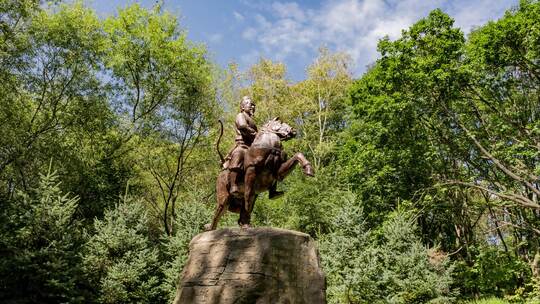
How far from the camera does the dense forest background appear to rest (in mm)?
16453

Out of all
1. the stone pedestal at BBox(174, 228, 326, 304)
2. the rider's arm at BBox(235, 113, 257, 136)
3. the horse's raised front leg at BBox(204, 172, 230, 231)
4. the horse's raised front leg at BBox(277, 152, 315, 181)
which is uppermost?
the rider's arm at BBox(235, 113, 257, 136)

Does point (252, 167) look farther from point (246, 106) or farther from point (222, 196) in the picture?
point (246, 106)

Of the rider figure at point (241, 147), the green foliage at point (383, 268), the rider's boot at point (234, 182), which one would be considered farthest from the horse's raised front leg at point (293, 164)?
the green foliage at point (383, 268)

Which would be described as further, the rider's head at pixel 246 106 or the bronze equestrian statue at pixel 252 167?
Answer: the rider's head at pixel 246 106

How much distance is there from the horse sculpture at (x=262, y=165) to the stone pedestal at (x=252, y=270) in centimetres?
64

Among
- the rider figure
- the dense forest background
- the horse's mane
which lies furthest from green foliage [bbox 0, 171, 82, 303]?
the horse's mane

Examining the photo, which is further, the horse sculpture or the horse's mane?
the horse's mane

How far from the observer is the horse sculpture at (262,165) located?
27.9ft

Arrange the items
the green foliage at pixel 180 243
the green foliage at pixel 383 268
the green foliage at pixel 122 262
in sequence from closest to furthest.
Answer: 1. the green foliage at pixel 122 262
2. the green foliage at pixel 383 268
3. the green foliage at pixel 180 243

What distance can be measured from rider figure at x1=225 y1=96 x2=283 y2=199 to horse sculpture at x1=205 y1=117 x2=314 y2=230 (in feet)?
0.49

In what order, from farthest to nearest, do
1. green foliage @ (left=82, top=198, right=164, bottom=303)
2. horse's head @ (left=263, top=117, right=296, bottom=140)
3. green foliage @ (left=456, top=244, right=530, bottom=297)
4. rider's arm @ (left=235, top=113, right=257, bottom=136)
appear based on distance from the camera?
green foliage @ (left=456, top=244, right=530, bottom=297), green foliage @ (left=82, top=198, right=164, bottom=303), rider's arm @ (left=235, top=113, right=257, bottom=136), horse's head @ (left=263, top=117, right=296, bottom=140)

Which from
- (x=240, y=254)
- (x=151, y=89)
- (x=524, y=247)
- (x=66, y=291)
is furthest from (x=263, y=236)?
(x=524, y=247)

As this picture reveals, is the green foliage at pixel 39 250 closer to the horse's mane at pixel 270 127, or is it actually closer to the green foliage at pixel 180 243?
the green foliage at pixel 180 243

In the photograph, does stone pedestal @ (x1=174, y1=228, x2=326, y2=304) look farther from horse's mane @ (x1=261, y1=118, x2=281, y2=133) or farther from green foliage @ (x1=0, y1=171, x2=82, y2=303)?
green foliage @ (x1=0, y1=171, x2=82, y2=303)
